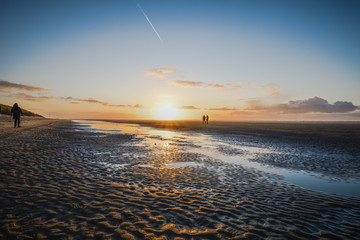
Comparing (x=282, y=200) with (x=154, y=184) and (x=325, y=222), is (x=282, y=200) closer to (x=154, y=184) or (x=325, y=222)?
(x=325, y=222)

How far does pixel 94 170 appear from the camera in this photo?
34.7ft

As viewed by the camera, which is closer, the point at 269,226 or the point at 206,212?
the point at 269,226

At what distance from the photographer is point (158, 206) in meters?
6.49

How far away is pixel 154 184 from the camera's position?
883 cm

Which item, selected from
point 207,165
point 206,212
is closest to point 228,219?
point 206,212

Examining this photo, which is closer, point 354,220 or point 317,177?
point 354,220

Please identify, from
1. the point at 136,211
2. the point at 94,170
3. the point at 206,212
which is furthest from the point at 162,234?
the point at 94,170

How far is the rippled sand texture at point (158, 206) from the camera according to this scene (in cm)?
492

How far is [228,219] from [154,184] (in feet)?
13.5

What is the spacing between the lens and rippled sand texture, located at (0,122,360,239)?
4918 millimetres

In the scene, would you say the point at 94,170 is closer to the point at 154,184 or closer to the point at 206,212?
the point at 154,184

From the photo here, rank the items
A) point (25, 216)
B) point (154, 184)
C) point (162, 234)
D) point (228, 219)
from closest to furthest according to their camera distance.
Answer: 1. point (162, 234)
2. point (25, 216)
3. point (228, 219)
4. point (154, 184)

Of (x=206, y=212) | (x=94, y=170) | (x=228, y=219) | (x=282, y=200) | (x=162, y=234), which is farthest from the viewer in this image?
(x=94, y=170)

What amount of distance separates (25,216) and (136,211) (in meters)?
3.06
